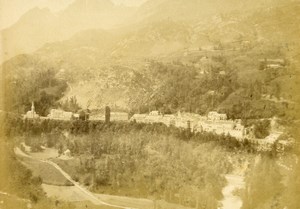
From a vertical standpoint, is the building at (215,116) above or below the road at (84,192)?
above

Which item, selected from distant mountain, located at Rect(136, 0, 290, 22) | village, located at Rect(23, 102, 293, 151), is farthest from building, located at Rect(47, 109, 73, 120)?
distant mountain, located at Rect(136, 0, 290, 22)

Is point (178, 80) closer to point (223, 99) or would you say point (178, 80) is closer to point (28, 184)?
point (223, 99)

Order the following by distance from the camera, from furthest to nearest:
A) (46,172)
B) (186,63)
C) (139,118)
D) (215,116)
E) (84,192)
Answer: (46,172) < (84,192) < (139,118) < (186,63) < (215,116)

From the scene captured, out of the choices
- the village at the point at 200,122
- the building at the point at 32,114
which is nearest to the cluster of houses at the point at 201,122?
the village at the point at 200,122

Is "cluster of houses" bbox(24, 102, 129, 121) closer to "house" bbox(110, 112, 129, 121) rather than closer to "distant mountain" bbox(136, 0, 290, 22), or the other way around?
"house" bbox(110, 112, 129, 121)

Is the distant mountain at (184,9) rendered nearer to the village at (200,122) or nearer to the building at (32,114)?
the village at (200,122)

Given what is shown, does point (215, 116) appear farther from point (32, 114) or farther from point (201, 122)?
point (32, 114)

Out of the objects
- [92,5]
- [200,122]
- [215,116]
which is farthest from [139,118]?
[92,5]
